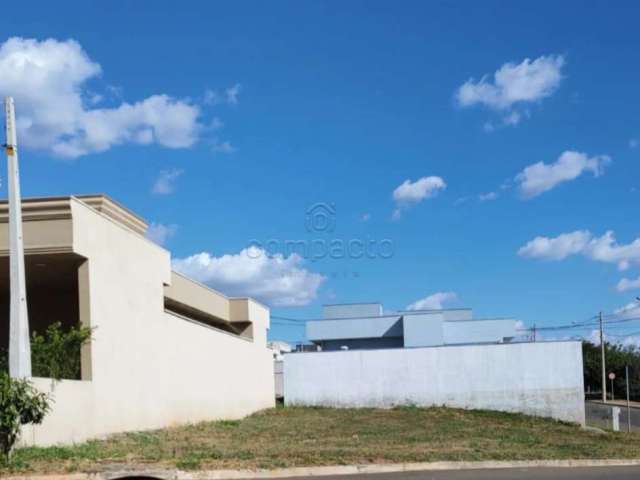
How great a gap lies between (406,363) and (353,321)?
29170 mm

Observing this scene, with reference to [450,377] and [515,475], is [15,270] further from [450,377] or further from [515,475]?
[450,377]

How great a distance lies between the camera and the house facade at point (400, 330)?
6838 centimetres

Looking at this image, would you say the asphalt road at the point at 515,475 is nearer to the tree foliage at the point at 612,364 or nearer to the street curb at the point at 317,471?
the street curb at the point at 317,471

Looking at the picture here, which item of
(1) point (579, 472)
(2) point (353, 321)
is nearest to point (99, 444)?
(1) point (579, 472)

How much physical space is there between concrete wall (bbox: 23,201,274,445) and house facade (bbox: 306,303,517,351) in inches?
1415

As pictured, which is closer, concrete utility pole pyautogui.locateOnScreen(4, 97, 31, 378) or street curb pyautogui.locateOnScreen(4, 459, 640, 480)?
street curb pyautogui.locateOnScreen(4, 459, 640, 480)

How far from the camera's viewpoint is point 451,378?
138 ft

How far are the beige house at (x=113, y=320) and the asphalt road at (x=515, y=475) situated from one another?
7390mm

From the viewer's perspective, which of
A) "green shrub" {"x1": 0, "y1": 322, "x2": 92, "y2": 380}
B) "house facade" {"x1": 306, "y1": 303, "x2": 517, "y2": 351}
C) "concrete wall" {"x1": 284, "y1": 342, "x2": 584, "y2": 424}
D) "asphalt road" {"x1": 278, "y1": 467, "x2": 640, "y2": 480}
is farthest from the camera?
"house facade" {"x1": 306, "y1": 303, "x2": 517, "y2": 351}

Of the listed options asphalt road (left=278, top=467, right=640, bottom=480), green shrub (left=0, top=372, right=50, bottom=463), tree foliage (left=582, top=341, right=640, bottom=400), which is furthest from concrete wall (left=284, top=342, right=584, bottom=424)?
tree foliage (left=582, top=341, right=640, bottom=400)

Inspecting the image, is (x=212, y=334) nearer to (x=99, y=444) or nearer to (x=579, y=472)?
(x=99, y=444)

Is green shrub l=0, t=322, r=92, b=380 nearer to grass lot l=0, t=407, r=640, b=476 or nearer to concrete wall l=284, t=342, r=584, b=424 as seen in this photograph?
grass lot l=0, t=407, r=640, b=476

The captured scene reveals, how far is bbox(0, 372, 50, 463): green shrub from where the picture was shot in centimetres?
1577

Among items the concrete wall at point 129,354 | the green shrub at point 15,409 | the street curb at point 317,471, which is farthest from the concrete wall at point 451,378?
the green shrub at point 15,409
